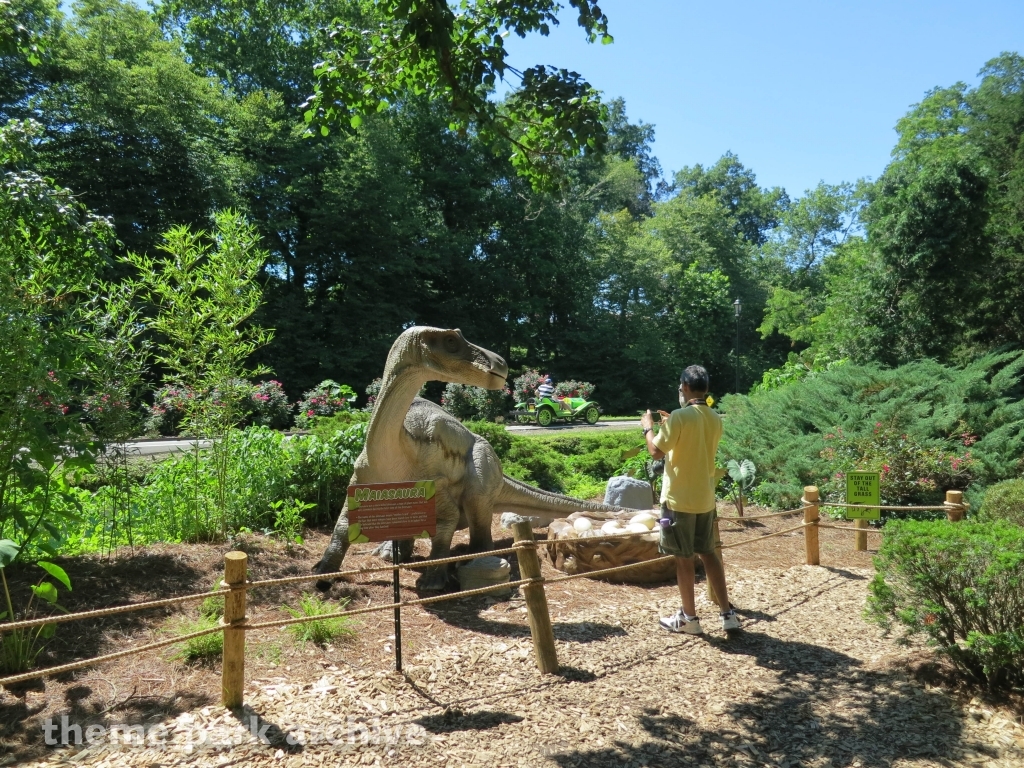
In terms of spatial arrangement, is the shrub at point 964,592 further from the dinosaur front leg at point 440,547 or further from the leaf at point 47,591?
the leaf at point 47,591

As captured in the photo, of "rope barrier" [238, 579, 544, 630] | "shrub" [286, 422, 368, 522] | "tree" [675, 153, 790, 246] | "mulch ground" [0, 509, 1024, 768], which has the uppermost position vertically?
"tree" [675, 153, 790, 246]

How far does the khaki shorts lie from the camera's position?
4520mm

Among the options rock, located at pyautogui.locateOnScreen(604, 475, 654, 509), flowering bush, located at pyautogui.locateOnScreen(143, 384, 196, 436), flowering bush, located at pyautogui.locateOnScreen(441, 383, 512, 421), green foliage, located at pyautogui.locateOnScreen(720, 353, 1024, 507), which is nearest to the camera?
rock, located at pyautogui.locateOnScreen(604, 475, 654, 509)

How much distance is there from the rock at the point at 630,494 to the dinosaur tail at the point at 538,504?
0.76m

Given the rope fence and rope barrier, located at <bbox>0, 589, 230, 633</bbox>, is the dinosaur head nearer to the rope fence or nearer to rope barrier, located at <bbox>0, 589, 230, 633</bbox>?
the rope fence

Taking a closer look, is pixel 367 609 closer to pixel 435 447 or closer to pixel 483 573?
pixel 483 573

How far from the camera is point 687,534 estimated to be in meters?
4.52

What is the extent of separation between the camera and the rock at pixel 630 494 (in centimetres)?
786

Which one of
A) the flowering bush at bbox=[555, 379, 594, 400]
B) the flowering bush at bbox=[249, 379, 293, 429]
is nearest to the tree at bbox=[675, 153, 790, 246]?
the flowering bush at bbox=[555, 379, 594, 400]

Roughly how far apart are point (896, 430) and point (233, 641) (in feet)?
28.6

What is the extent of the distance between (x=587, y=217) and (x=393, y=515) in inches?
1377

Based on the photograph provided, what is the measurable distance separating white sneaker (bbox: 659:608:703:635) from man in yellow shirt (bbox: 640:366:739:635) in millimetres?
223

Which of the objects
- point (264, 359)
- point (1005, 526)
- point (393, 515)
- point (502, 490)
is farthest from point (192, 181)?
point (1005, 526)

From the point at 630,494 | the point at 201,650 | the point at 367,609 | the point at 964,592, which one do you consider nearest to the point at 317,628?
the point at 201,650
